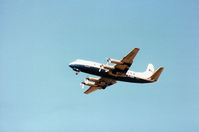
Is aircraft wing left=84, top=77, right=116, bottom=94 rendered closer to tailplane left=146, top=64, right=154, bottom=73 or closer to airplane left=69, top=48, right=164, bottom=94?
airplane left=69, top=48, right=164, bottom=94

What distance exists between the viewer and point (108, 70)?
5719 cm

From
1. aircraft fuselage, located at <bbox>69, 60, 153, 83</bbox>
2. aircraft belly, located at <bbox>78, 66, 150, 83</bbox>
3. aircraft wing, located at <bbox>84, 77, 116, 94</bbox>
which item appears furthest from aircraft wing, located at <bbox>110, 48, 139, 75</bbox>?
aircraft wing, located at <bbox>84, 77, 116, 94</bbox>

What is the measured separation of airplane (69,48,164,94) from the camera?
55000 millimetres

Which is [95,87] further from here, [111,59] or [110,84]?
[111,59]

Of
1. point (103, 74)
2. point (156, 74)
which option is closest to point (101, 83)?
point (103, 74)

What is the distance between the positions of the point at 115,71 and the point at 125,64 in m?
2.62

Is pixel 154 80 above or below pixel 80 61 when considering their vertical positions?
below

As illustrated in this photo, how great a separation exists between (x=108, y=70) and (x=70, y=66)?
7.30 m

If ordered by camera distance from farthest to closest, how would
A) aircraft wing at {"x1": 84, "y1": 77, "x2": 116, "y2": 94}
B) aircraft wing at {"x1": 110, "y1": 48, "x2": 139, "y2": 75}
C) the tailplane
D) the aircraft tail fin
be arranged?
the tailplane, aircraft wing at {"x1": 84, "y1": 77, "x2": 116, "y2": 94}, the aircraft tail fin, aircraft wing at {"x1": 110, "y1": 48, "x2": 139, "y2": 75}

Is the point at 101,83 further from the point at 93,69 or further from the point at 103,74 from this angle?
the point at 93,69

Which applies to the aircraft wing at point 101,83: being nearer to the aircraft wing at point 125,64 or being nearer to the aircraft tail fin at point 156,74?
the aircraft wing at point 125,64

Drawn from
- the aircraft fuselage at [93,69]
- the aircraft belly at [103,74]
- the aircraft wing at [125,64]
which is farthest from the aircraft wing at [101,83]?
the aircraft wing at [125,64]

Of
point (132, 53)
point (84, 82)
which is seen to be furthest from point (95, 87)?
point (132, 53)

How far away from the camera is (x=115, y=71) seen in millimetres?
56750
